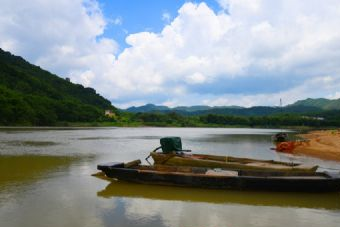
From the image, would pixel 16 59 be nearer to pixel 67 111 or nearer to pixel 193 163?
pixel 67 111

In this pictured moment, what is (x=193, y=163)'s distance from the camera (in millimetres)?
19000

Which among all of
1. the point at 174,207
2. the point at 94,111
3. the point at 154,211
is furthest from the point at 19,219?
the point at 94,111

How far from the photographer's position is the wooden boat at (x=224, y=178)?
15305 millimetres

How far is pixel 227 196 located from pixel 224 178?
0.80 metres

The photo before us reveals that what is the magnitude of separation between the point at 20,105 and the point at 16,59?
91.4 metres

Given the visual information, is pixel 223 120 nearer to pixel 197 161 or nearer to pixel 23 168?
pixel 23 168

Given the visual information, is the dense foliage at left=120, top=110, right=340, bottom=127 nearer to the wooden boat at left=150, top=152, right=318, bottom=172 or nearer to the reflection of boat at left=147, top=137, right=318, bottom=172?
the reflection of boat at left=147, top=137, right=318, bottom=172

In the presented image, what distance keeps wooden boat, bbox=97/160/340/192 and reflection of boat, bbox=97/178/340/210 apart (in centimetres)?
25

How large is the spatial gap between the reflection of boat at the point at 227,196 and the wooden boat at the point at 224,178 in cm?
25

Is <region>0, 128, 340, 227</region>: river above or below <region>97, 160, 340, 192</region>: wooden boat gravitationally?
below

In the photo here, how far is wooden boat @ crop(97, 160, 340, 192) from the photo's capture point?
1530 centimetres

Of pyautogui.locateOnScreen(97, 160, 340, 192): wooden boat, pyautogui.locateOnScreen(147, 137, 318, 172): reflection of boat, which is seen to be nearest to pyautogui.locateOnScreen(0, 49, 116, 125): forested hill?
pyautogui.locateOnScreen(147, 137, 318, 172): reflection of boat

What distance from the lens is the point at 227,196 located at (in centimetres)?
1541

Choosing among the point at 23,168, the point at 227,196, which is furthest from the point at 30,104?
the point at 227,196
